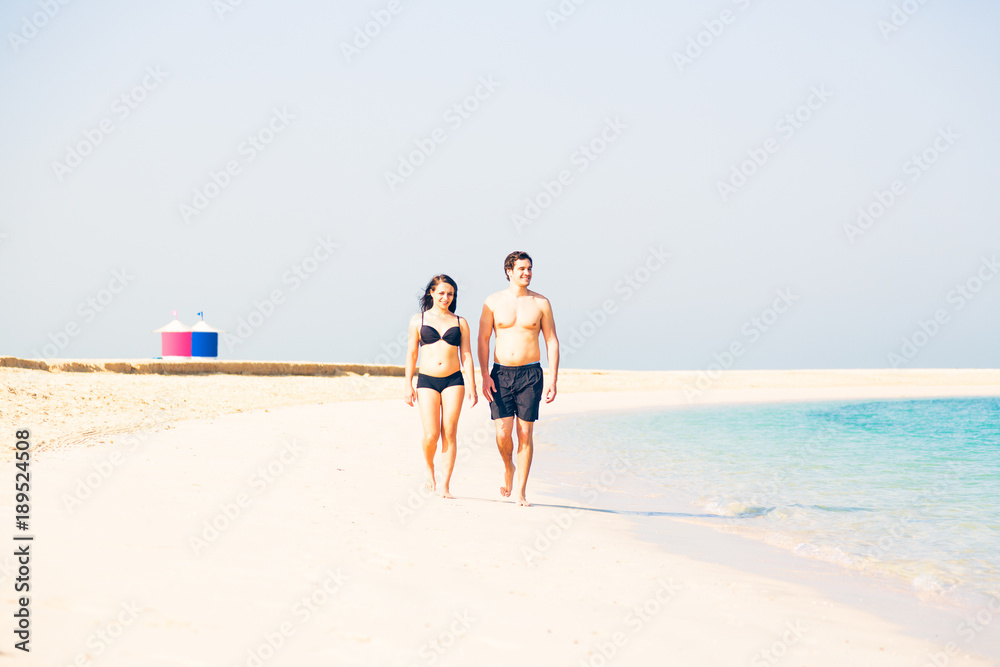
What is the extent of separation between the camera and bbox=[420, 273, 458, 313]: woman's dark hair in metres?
6.13

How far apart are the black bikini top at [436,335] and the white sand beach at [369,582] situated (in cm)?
126

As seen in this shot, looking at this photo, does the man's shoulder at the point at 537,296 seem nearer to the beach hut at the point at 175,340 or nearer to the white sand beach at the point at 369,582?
the white sand beach at the point at 369,582

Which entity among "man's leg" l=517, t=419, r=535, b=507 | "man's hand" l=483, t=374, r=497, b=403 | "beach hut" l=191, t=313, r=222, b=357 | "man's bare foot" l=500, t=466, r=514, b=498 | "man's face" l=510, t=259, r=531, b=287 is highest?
"man's face" l=510, t=259, r=531, b=287

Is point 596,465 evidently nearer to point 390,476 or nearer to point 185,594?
point 390,476

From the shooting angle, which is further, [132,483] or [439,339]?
[439,339]

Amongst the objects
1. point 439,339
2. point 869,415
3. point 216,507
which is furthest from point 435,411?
point 869,415

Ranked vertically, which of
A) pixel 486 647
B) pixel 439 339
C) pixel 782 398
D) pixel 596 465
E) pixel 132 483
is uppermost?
pixel 439 339

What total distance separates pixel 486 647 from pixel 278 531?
1979 mm

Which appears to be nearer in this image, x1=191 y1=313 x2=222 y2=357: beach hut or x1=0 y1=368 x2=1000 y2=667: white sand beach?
x1=0 y1=368 x2=1000 y2=667: white sand beach

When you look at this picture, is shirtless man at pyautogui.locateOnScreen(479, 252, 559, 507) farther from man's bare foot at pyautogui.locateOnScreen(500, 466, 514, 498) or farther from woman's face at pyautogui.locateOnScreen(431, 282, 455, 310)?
woman's face at pyautogui.locateOnScreen(431, 282, 455, 310)

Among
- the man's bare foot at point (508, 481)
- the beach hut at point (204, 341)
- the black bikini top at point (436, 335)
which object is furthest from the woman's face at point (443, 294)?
the beach hut at point (204, 341)

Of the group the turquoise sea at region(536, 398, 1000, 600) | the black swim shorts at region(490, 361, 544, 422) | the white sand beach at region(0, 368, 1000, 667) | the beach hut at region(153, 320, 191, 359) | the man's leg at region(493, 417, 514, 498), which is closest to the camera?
the white sand beach at region(0, 368, 1000, 667)

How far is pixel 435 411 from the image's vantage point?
20.0ft

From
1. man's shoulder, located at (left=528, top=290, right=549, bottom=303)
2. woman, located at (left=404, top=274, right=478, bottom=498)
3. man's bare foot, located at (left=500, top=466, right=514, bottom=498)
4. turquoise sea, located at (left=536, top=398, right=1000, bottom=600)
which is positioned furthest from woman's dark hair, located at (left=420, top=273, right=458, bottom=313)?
turquoise sea, located at (left=536, top=398, right=1000, bottom=600)
